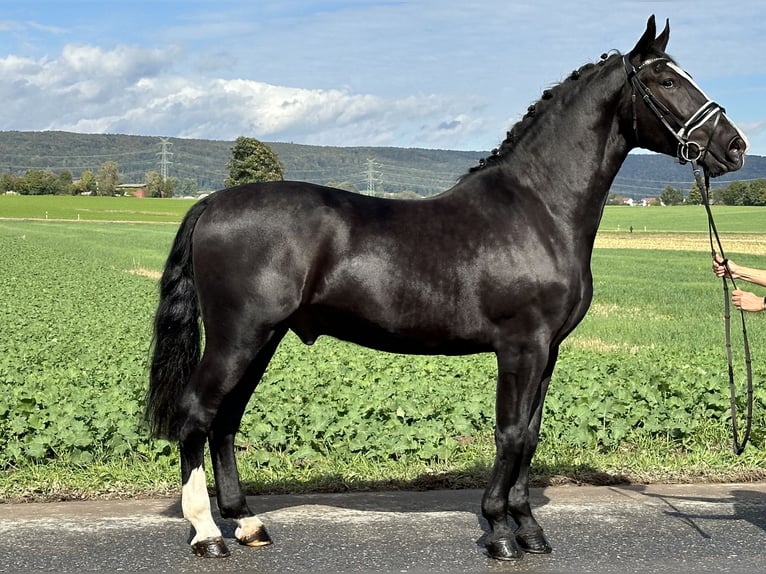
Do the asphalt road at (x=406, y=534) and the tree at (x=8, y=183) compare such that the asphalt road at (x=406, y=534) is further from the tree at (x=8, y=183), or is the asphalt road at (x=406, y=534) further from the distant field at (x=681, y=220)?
Result: the tree at (x=8, y=183)

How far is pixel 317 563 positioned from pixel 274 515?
888mm

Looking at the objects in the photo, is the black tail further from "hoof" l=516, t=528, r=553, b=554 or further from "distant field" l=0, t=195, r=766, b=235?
"distant field" l=0, t=195, r=766, b=235

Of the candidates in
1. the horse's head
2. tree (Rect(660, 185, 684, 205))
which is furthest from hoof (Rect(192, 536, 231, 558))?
tree (Rect(660, 185, 684, 205))

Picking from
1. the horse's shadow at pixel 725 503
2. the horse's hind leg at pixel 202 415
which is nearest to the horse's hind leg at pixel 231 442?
the horse's hind leg at pixel 202 415

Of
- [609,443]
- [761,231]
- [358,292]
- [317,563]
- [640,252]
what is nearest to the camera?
[317,563]

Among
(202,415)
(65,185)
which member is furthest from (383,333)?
(65,185)

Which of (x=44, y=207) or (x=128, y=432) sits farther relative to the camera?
(x=44, y=207)

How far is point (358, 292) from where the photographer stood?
495cm

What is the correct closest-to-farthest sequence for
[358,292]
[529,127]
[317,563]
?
[317,563]
[358,292]
[529,127]

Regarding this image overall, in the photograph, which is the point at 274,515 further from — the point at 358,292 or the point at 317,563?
the point at 358,292

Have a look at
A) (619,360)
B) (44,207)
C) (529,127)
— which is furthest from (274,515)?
(44,207)

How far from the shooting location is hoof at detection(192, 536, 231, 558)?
15.8ft

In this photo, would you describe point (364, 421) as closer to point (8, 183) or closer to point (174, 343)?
point (174, 343)

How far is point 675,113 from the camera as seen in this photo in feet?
16.3
